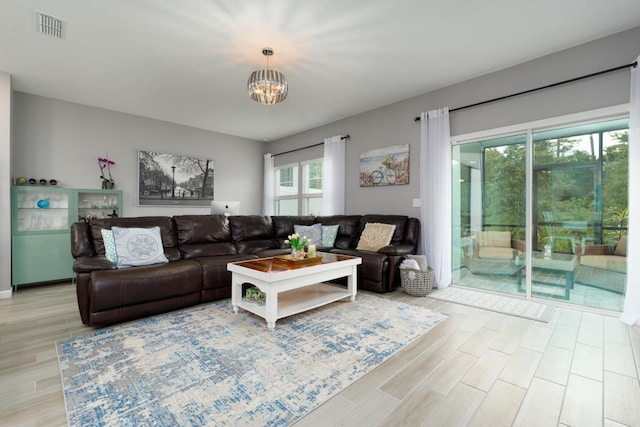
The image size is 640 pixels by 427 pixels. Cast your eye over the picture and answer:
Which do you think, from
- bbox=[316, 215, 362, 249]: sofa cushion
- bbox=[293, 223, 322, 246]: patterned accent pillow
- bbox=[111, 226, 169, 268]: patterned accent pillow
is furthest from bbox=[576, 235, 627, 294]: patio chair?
bbox=[111, 226, 169, 268]: patterned accent pillow

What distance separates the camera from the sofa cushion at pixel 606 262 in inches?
111

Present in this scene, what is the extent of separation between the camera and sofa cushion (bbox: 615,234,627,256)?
2.79 metres

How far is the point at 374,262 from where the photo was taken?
11.8 feet

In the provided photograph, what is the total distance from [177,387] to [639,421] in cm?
241

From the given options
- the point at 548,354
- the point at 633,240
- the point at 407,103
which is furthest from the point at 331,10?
the point at 633,240

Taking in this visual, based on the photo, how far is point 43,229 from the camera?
398cm

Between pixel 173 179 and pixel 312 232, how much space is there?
290 centimetres

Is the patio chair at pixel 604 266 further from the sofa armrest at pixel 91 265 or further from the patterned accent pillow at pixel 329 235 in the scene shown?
the sofa armrest at pixel 91 265

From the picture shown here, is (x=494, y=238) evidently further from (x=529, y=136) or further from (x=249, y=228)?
(x=249, y=228)

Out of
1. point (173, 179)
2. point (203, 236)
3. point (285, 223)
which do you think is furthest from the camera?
point (173, 179)

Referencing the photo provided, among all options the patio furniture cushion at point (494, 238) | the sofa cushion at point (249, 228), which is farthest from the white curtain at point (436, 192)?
the sofa cushion at point (249, 228)

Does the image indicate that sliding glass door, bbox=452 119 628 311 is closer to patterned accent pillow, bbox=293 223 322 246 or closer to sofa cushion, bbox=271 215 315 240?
patterned accent pillow, bbox=293 223 322 246

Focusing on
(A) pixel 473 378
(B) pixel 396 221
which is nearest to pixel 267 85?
(B) pixel 396 221

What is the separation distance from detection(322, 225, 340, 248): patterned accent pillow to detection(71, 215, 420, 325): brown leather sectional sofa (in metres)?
0.09
